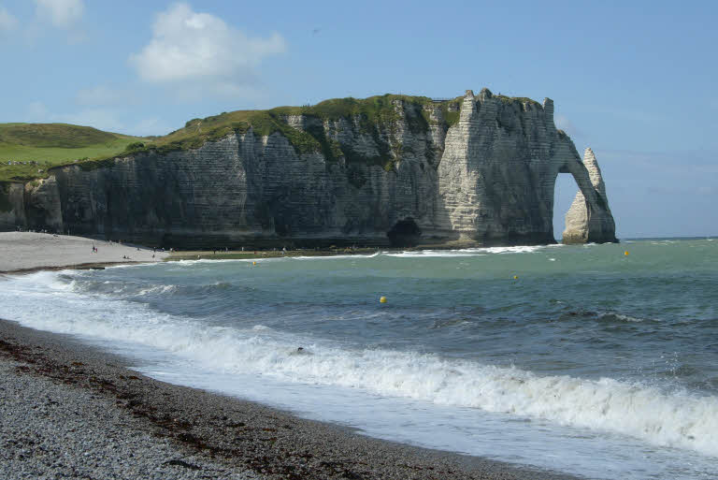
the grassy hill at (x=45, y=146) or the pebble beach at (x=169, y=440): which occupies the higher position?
the grassy hill at (x=45, y=146)

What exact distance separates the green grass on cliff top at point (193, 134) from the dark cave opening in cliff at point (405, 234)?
42.8 feet

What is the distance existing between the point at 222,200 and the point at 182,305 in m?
50.6

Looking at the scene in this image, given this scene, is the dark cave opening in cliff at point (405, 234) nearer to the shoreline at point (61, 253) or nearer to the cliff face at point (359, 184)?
the cliff face at point (359, 184)

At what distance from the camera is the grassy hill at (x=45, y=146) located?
7014 centimetres

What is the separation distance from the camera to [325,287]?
105ft

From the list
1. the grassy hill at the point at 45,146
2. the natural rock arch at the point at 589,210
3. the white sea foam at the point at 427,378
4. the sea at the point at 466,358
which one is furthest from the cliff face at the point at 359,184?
the white sea foam at the point at 427,378

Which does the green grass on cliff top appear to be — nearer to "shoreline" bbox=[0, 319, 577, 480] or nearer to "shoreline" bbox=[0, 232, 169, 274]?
"shoreline" bbox=[0, 232, 169, 274]

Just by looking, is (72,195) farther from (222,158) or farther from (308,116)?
(308,116)

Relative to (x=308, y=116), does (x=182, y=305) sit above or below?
below

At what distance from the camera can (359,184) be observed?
→ 83.3m

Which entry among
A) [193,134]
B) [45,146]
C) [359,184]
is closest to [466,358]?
[359,184]

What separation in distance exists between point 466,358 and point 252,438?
23.7 feet

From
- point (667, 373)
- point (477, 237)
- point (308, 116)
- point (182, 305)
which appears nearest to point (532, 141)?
point (477, 237)

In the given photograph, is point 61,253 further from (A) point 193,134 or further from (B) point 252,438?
(B) point 252,438
